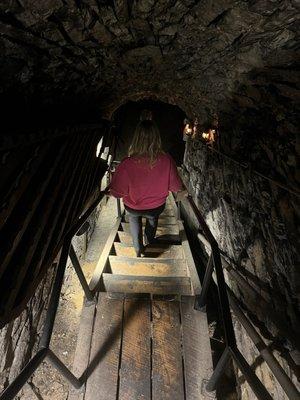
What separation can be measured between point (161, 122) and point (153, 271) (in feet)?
39.9

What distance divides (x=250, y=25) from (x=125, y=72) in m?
2.85

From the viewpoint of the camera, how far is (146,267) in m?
3.65

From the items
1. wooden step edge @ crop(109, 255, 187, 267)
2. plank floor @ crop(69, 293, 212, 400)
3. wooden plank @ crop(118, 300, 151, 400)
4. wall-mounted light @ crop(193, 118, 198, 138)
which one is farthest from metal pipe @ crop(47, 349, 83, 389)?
wall-mounted light @ crop(193, 118, 198, 138)

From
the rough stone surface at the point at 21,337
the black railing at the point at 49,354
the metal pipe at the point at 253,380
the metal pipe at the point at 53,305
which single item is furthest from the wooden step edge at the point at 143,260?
the metal pipe at the point at 253,380

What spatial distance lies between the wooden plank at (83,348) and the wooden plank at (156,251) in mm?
1398

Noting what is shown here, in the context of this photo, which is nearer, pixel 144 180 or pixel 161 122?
pixel 144 180

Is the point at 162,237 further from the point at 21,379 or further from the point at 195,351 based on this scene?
the point at 21,379

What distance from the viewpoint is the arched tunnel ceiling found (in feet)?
8.24

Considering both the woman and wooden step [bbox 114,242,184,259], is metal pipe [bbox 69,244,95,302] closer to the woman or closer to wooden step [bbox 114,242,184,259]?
the woman

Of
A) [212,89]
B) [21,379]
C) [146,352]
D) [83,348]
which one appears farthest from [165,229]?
[21,379]

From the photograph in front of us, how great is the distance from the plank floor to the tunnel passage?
83 cm

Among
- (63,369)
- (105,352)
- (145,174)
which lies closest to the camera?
(63,369)

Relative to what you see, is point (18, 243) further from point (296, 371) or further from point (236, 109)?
point (236, 109)

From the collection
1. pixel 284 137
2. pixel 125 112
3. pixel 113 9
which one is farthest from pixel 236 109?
pixel 125 112
